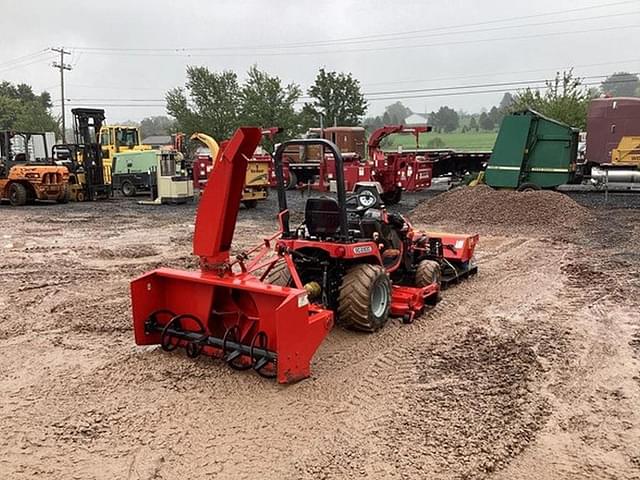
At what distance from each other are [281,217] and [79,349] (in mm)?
2116

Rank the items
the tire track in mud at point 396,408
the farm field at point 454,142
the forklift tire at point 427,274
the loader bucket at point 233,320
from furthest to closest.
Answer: the farm field at point 454,142, the forklift tire at point 427,274, the loader bucket at point 233,320, the tire track in mud at point 396,408

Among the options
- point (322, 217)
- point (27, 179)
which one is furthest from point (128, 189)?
point (322, 217)

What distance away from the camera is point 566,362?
472cm

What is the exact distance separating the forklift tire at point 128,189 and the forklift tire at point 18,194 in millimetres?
3210

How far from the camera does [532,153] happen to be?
15312 millimetres

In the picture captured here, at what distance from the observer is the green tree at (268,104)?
40812 millimetres

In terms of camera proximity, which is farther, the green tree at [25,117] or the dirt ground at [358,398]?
the green tree at [25,117]

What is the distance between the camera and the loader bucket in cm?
419

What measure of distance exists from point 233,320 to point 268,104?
123 ft

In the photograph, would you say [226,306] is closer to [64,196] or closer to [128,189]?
[64,196]

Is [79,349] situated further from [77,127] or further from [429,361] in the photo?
[77,127]

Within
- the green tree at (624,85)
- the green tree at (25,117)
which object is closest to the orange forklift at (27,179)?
the green tree at (25,117)

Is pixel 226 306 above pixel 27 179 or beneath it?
beneath

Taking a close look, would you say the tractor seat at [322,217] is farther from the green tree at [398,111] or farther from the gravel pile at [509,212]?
the green tree at [398,111]
